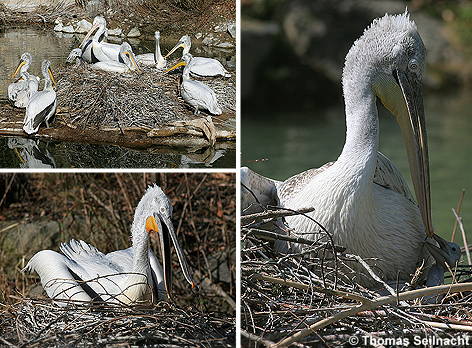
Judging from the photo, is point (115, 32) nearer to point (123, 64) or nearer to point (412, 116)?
point (123, 64)

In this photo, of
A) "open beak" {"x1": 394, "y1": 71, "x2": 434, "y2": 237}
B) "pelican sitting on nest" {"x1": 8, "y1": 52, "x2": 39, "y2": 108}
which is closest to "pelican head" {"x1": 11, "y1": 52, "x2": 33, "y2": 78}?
"pelican sitting on nest" {"x1": 8, "y1": 52, "x2": 39, "y2": 108}

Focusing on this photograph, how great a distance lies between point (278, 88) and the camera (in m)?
11.2

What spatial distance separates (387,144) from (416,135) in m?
5.37

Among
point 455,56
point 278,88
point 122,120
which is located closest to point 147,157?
point 122,120

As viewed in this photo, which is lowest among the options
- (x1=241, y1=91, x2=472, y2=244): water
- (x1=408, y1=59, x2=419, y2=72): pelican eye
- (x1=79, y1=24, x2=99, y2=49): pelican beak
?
(x1=241, y1=91, x2=472, y2=244): water

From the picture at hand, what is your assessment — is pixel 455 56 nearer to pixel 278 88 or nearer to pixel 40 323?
pixel 278 88

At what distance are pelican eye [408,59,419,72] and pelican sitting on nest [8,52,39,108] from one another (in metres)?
1.28

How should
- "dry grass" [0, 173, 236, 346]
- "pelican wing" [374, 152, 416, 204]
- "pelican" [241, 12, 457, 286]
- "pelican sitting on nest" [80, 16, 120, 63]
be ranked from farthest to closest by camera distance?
"dry grass" [0, 173, 236, 346] → "pelican wing" [374, 152, 416, 204] → "pelican" [241, 12, 457, 286] → "pelican sitting on nest" [80, 16, 120, 63]

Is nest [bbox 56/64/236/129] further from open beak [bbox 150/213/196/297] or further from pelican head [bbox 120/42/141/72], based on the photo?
open beak [bbox 150/213/196/297]

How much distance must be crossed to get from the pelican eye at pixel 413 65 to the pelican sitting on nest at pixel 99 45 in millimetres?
1064

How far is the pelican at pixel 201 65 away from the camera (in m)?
2.33

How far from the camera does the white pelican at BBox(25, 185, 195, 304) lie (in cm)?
304

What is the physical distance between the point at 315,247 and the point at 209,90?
65cm

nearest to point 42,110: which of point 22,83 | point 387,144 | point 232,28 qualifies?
point 22,83
